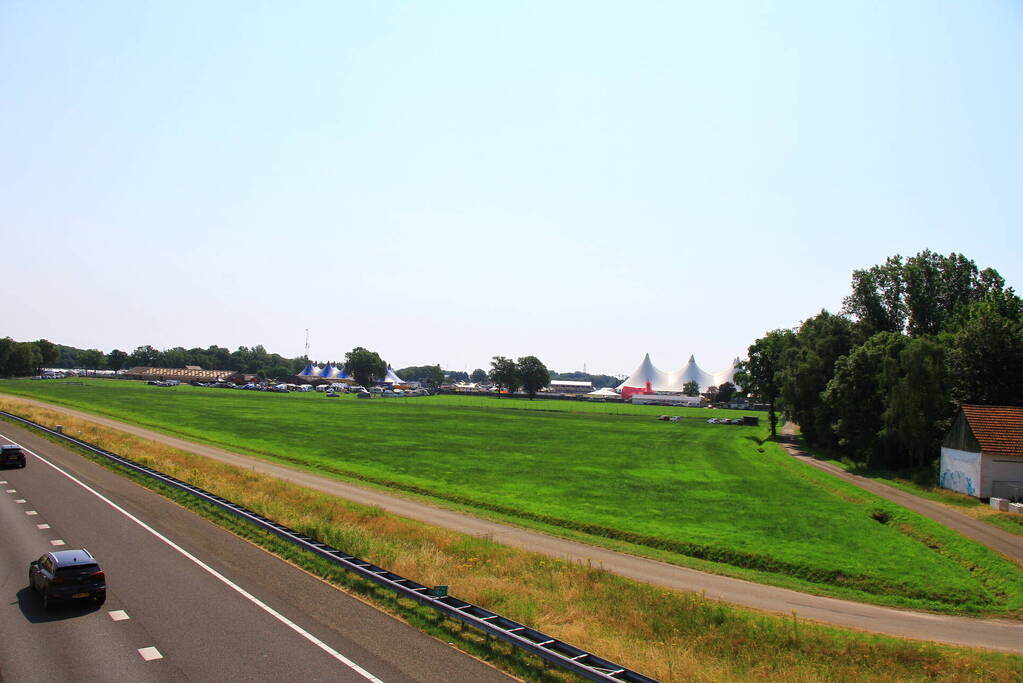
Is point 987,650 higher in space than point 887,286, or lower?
lower

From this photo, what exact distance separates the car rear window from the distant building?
51.9 meters

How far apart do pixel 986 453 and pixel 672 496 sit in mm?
21713

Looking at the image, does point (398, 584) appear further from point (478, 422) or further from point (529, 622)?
point (478, 422)

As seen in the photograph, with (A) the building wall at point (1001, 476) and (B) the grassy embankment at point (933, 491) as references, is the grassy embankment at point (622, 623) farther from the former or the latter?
(A) the building wall at point (1001, 476)

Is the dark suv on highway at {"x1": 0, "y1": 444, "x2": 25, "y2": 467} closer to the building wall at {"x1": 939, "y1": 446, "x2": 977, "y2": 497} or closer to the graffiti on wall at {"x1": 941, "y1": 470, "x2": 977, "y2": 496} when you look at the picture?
the building wall at {"x1": 939, "y1": 446, "x2": 977, "y2": 497}

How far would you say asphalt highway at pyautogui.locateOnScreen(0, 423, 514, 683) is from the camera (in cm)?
1341

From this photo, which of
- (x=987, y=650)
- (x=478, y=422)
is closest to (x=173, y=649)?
(x=987, y=650)

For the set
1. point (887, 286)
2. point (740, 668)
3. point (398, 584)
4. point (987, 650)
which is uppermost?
point (887, 286)

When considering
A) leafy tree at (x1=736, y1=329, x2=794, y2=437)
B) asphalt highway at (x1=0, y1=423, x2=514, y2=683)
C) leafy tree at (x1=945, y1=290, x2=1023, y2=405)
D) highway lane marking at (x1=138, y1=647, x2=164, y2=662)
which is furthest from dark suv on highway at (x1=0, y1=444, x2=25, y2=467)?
leafy tree at (x1=736, y1=329, x2=794, y2=437)

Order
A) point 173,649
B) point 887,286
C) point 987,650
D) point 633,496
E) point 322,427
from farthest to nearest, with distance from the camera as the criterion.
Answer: point 887,286, point 322,427, point 633,496, point 987,650, point 173,649

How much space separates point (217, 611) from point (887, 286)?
10324 cm

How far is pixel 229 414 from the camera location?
10006 cm

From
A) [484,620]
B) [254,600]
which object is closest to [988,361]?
[484,620]

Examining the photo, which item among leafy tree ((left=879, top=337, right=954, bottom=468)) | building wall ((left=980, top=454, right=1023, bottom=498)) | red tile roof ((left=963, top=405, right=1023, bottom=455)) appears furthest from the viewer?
leafy tree ((left=879, top=337, right=954, bottom=468))
